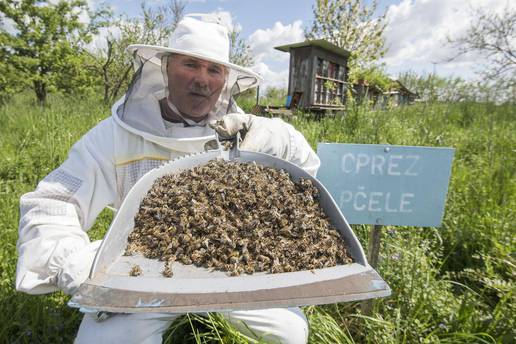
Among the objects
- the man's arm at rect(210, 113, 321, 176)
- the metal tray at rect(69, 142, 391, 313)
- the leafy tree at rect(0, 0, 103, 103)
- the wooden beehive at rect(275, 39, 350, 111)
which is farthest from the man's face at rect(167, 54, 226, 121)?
the leafy tree at rect(0, 0, 103, 103)

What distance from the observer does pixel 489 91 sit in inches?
257

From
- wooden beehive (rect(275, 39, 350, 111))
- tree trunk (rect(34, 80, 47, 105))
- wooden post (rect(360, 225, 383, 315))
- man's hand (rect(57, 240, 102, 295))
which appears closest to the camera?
man's hand (rect(57, 240, 102, 295))

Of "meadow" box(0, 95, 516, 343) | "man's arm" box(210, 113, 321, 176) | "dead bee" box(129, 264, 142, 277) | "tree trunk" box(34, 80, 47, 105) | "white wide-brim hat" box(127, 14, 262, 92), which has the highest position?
"tree trunk" box(34, 80, 47, 105)

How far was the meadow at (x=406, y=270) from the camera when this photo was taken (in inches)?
67.8

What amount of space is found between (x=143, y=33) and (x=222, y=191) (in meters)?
11.9

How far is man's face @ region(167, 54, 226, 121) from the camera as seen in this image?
2078 millimetres

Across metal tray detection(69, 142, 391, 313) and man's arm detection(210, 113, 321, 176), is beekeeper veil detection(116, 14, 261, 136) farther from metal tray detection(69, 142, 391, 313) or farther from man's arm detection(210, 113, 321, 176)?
metal tray detection(69, 142, 391, 313)

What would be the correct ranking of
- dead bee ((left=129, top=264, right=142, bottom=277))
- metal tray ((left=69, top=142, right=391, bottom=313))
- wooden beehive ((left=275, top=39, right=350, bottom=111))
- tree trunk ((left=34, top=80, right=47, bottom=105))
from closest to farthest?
metal tray ((left=69, top=142, right=391, bottom=313)) < dead bee ((left=129, top=264, right=142, bottom=277)) < wooden beehive ((left=275, top=39, right=350, bottom=111)) < tree trunk ((left=34, top=80, right=47, bottom=105))

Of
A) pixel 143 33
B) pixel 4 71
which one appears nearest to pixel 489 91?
pixel 143 33

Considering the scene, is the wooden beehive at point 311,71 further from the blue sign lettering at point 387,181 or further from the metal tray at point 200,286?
the metal tray at point 200,286

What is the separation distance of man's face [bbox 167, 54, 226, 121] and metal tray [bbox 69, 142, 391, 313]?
1.02m

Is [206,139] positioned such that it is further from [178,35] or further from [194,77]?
[178,35]

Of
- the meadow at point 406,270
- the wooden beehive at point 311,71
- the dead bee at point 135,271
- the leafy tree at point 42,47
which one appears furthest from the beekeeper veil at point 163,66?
the leafy tree at point 42,47

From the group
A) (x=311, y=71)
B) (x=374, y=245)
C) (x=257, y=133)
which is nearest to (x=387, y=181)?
(x=374, y=245)
